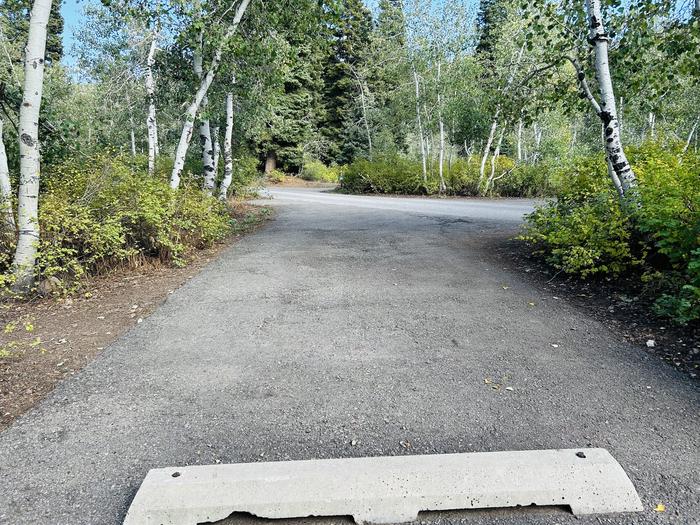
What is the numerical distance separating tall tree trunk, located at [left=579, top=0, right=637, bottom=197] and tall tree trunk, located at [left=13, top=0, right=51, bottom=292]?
22.8ft

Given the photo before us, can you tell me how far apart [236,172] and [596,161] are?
44.0ft

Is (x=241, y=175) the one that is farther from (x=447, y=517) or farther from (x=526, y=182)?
(x=447, y=517)

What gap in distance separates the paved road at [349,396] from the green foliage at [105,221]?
1.68 meters

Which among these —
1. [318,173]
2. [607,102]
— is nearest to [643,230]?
[607,102]

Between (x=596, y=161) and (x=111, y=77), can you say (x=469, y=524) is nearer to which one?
(x=596, y=161)

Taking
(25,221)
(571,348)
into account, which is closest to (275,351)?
(571,348)

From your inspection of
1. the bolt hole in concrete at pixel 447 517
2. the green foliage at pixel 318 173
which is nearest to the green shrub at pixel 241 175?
the bolt hole in concrete at pixel 447 517

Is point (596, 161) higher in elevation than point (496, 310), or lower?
higher

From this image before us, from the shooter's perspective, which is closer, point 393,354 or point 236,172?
point 393,354

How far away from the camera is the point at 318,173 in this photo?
120 ft

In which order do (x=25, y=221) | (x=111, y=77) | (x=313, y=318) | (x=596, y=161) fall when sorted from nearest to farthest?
(x=313, y=318) < (x=25, y=221) < (x=596, y=161) < (x=111, y=77)

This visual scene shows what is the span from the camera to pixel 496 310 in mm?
4922

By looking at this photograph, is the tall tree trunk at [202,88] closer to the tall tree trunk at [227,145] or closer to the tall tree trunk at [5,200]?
the tall tree trunk at [5,200]

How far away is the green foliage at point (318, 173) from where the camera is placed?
36406 millimetres
